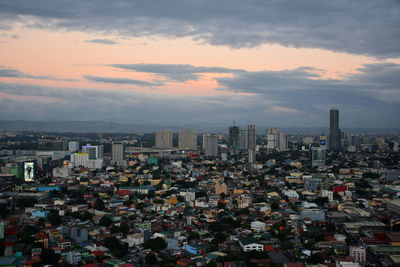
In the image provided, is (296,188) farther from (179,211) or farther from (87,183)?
(87,183)

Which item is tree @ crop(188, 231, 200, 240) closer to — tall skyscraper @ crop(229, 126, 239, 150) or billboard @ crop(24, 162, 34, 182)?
billboard @ crop(24, 162, 34, 182)

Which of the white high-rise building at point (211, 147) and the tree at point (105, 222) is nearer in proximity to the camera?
the tree at point (105, 222)

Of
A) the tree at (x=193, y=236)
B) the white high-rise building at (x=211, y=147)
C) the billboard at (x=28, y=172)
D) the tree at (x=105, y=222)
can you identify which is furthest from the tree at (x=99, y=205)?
the white high-rise building at (x=211, y=147)

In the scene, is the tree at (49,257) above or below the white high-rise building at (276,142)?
below

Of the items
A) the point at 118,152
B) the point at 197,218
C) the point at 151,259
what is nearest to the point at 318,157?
the point at 118,152

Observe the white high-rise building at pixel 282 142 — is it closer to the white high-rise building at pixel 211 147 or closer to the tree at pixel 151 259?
the white high-rise building at pixel 211 147

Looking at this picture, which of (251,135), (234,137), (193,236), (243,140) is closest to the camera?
(193,236)

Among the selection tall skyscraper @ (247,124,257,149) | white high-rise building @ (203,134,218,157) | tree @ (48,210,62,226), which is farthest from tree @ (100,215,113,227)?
tall skyscraper @ (247,124,257,149)

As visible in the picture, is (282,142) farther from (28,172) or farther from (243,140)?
(28,172)

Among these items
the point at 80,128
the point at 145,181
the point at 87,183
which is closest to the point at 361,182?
the point at 145,181

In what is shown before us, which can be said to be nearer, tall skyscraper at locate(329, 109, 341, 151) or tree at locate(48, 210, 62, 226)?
tree at locate(48, 210, 62, 226)

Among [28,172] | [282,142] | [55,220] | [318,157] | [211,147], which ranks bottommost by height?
[55,220]
